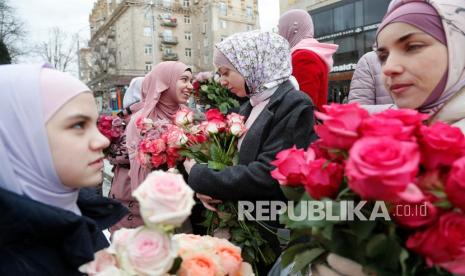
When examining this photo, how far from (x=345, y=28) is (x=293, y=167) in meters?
20.4

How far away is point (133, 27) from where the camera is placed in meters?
43.1

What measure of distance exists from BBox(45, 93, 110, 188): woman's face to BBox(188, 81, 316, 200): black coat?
679 mm

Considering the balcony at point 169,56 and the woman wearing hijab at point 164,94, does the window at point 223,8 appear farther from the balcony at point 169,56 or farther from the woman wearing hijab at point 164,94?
the woman wearing hijab at point 164,94

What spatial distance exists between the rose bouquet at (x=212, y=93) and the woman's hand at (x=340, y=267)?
3.04m

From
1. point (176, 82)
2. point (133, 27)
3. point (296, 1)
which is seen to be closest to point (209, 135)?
point (176, 82)

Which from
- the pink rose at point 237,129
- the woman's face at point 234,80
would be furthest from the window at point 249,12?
the pink rose at point 237,129

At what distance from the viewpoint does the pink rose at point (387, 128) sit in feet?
2.43

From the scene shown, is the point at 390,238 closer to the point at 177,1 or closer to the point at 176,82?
the point at 176,82

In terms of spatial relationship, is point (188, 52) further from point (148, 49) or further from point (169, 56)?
point (148, 49)

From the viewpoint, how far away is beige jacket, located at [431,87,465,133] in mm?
1141

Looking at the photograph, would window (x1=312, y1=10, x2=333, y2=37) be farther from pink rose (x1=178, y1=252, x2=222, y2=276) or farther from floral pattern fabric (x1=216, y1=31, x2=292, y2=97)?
pink rose (x1=178, y1=252, x2=222, y2=276)

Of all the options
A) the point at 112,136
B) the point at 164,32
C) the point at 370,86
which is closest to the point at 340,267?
the point at 370,86

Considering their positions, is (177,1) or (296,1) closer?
(296,1)

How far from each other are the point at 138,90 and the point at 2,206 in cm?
352
